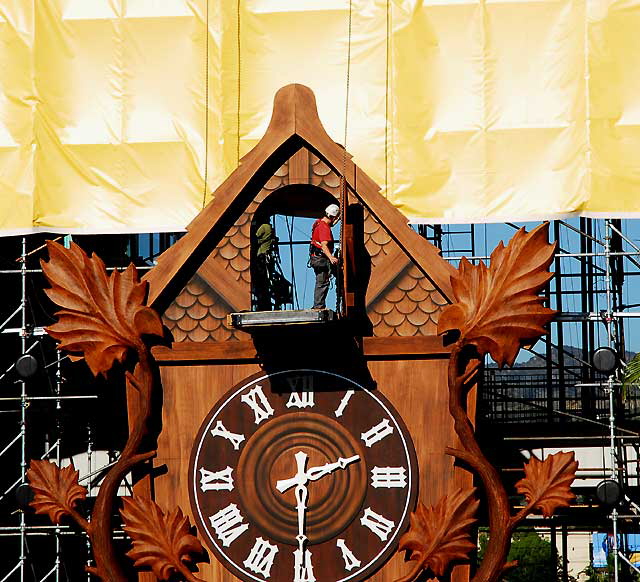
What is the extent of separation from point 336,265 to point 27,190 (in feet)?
14.1

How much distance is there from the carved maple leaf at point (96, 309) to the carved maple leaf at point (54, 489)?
2.87ft

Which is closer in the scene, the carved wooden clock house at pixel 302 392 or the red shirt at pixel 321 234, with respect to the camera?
the carved wooden clock house at pixel 302 392

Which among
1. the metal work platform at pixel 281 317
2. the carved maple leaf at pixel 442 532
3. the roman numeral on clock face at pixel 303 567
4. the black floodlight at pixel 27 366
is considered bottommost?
the roman numeral on clock face at pixel 303 567

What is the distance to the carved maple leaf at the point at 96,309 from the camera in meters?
11.8

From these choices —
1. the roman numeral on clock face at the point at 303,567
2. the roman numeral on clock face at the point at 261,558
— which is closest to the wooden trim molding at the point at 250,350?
the roman numeral on clock face at the point at 261,558

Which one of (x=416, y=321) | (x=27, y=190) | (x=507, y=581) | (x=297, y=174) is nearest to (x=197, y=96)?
(x=27, y=190)

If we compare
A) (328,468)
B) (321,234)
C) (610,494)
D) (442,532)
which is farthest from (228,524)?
(610,494)

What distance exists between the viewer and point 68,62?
1493 cm

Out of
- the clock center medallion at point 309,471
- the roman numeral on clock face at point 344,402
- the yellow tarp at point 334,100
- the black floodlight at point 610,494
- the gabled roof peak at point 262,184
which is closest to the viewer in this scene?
the clock center medallion at point 309,471

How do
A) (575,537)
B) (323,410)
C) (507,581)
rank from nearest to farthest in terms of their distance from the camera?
Result: (323,410)
(507,581)
(575,537)

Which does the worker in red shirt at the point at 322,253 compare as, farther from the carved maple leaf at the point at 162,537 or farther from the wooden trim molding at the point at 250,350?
the carved maple leaf at the point at 162,537

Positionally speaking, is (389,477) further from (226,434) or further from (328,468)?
(226,434)

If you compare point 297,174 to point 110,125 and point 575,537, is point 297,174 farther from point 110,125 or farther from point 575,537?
point 575,537

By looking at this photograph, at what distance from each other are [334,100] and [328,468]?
4.50m
